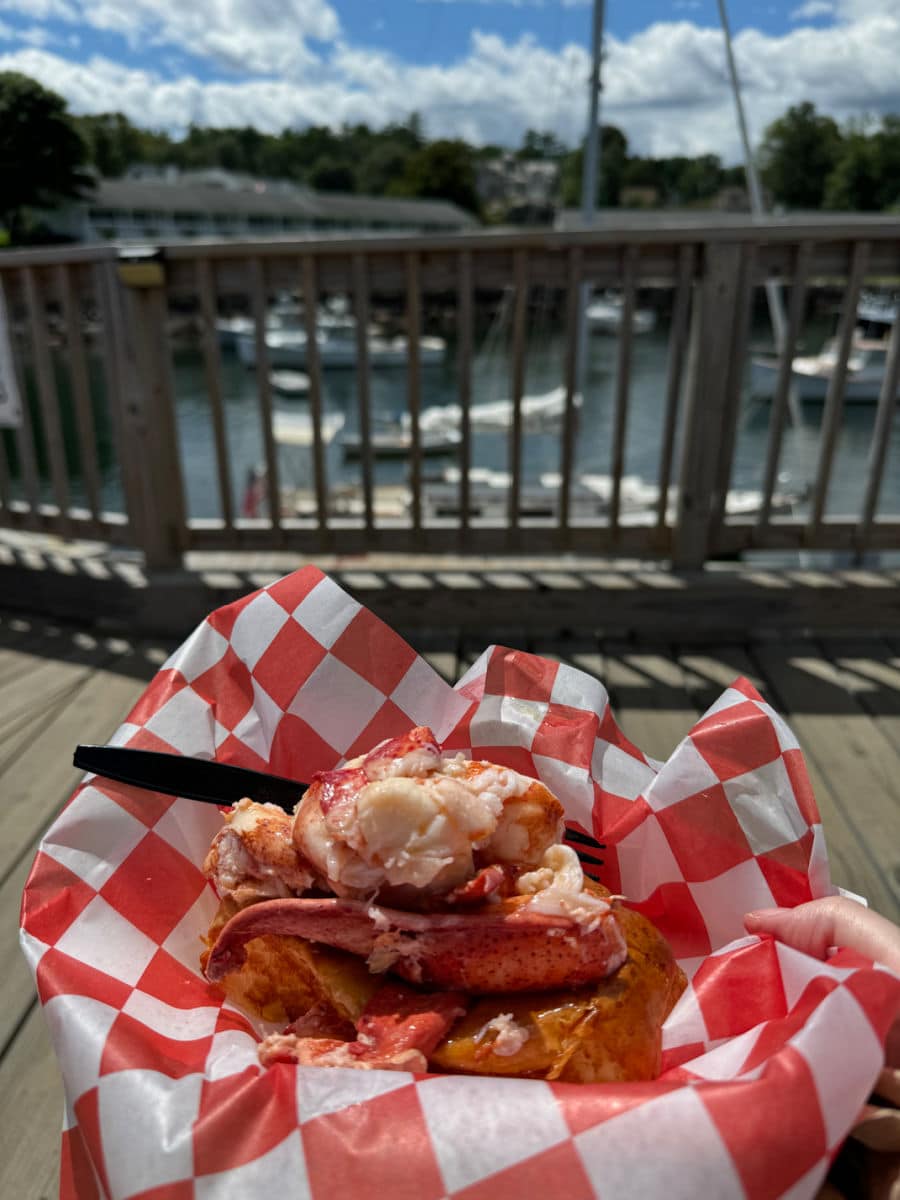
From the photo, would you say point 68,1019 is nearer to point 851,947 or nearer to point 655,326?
point 851,947

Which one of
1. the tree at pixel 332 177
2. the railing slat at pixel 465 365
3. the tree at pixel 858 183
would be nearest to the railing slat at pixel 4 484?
the railing slat at pixel 465 365

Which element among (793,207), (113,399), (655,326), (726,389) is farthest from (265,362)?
(793,207)

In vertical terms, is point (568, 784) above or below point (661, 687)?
above

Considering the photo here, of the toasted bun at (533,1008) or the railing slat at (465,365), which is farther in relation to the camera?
the railing slat at (465,365)

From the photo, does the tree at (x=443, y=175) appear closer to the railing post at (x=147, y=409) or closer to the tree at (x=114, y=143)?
the tree at (x=114, y=143)

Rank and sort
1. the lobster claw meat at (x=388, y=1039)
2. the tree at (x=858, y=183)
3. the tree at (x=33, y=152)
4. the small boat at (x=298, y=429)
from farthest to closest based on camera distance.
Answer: the tree at (x=858, y=183)
the tree at (x=33, y=152)
the small boat at (x=298, y=429)
the lobster claw meat at (x=388, y=1039)

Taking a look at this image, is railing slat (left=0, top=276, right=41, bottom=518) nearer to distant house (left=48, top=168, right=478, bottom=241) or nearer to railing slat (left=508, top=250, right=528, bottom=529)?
railing slat (left=508, top=250, right=528, bottom=529)

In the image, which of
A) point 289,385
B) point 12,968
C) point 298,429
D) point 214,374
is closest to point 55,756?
point 12,968

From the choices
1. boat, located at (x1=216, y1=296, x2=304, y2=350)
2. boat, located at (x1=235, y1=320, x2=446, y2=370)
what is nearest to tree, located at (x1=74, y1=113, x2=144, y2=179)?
boat, located at (x1=216, y1=296, x2=304, y2=350)
